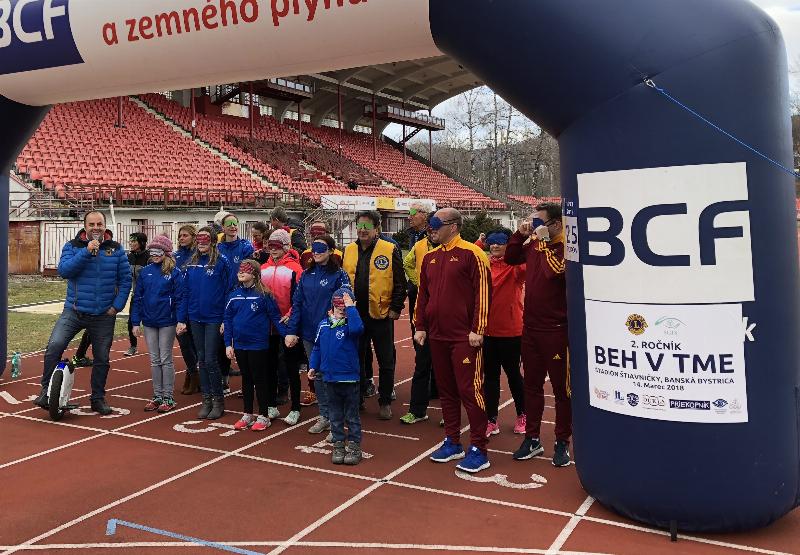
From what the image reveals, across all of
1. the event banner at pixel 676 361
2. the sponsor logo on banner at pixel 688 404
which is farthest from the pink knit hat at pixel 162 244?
the sponsor logo on banner at pixel 688 404

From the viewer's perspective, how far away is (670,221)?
341 cm

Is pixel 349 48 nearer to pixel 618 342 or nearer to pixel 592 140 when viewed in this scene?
pixel 592 140

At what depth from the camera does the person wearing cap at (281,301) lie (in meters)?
6.01

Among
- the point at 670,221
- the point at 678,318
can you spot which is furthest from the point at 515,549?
the point at 670,221

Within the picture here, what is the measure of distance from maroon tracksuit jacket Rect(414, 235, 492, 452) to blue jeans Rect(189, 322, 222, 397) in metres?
2.17

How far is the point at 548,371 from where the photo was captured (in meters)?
4.65

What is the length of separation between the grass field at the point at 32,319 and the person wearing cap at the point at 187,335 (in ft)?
11.5

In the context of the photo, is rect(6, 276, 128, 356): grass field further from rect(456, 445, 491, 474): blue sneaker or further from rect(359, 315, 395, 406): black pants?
rect(456, 445, 491, 474): blue sneaker

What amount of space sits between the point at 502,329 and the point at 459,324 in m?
0.77

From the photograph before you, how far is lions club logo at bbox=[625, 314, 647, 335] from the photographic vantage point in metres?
3.53

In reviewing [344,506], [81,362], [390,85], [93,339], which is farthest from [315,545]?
[390,85]

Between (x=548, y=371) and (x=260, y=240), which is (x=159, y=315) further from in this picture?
(x=548, y=371)

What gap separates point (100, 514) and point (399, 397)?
3.45 m

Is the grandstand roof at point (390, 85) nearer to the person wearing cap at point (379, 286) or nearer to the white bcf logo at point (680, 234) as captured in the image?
the person wearing cap at point (379, 286)
